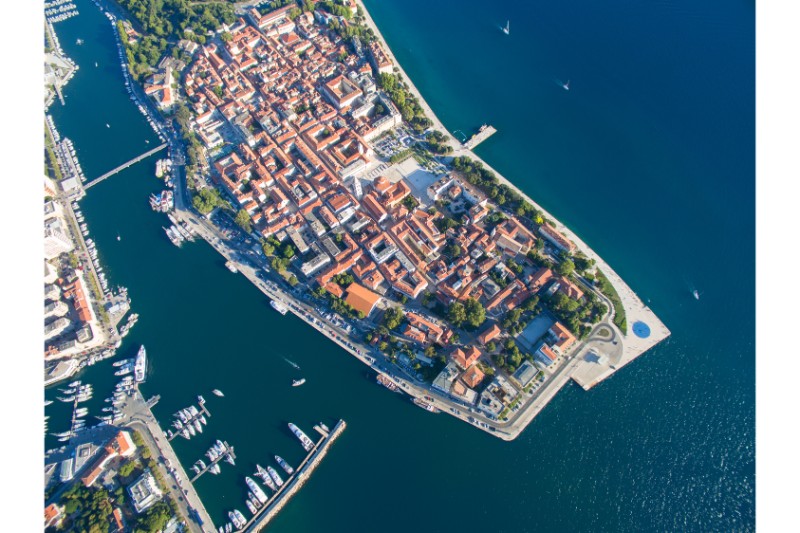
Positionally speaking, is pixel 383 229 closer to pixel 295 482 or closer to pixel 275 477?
pixel 295 482

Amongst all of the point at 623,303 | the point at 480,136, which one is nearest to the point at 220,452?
the point at 623,303

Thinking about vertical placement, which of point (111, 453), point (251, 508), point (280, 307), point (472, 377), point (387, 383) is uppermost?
point (280, 307)

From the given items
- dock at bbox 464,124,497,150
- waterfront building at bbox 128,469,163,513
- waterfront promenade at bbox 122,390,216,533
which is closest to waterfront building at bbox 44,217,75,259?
waterfront promenade at bbox 122,390,216,533

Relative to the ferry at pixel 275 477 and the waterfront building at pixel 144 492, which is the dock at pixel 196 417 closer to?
the waterfront building at pixel 144 492

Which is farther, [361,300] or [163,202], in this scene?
[163,202]

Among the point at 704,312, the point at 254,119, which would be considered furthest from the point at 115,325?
the point at 704,312

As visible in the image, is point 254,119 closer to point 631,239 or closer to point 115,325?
point 115,325

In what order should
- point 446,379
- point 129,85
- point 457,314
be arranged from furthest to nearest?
1. point 129,85
2. point 457,314
3. point 446,379
